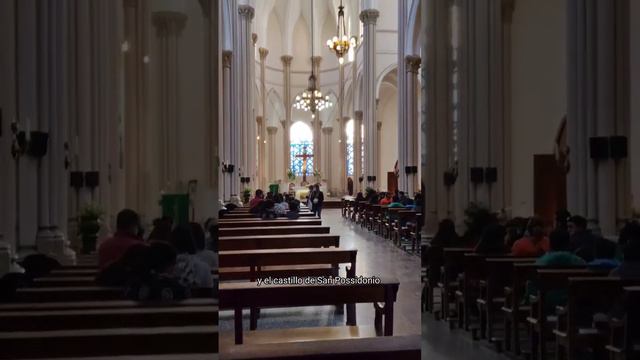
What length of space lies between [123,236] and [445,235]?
623 mm

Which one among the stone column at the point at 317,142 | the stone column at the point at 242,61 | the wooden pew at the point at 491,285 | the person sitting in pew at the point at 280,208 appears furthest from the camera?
the stone column at the point at 317,142

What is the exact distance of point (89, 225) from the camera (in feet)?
3.46

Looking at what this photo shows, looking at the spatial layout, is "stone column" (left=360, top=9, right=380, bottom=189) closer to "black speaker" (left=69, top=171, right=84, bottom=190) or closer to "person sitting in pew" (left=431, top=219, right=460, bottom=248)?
"person sitting in pew" (left=431, top=219, right=460, bottom=248)

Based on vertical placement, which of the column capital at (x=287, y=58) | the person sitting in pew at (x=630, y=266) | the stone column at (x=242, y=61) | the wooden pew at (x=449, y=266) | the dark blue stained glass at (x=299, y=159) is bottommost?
the person sitting in pew at (x=630, y=266)

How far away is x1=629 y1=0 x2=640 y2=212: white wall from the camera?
314 centimetres

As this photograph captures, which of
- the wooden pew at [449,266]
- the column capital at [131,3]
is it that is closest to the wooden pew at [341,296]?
the wooden pew at [449,266]

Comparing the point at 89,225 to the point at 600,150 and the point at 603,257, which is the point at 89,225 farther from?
the point at 603,257

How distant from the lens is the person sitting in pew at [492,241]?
1.13 meters

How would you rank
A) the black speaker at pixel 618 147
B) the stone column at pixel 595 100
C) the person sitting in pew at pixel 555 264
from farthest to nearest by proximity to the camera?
the person sitting in pew at pixel 555 264, the black speaker at pixel 618 147, the stone column at pixel 595 100

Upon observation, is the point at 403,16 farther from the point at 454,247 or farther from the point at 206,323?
the point at 206,323

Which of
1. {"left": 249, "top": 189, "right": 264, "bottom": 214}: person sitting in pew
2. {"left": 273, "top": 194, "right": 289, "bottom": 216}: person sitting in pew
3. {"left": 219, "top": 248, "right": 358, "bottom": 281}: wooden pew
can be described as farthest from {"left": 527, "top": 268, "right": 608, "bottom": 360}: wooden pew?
{"left": 273, "top": 194, "right": 289, "bottom": 216}: person sitting in pew

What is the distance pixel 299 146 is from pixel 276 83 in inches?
241

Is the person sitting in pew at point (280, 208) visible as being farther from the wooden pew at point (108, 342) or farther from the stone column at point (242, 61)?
the wooden pew at point (108, 342)

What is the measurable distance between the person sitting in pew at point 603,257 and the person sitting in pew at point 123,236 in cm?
379
